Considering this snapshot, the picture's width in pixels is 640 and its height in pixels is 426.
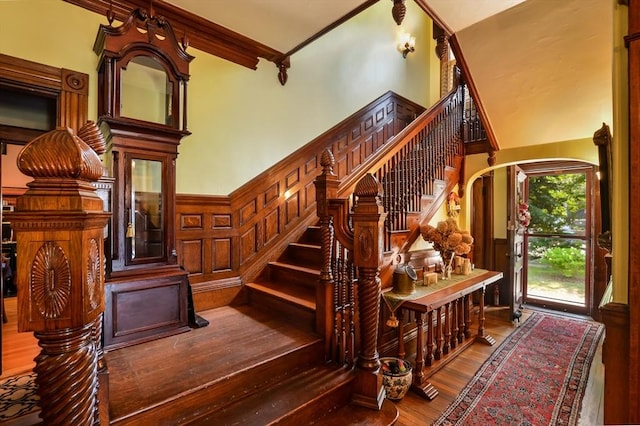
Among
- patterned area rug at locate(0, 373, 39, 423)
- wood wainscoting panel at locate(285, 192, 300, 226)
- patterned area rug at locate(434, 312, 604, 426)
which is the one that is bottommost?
patterned area rug at locate(434, 312, 604, 426)

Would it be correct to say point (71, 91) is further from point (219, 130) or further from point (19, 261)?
point (19, 261)

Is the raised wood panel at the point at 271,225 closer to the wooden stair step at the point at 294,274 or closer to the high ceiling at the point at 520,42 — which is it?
the wooden stair step at the point at 294,274

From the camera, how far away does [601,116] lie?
2883 mm

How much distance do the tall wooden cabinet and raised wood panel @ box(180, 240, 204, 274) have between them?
0.38m

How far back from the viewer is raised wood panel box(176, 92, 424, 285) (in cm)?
286

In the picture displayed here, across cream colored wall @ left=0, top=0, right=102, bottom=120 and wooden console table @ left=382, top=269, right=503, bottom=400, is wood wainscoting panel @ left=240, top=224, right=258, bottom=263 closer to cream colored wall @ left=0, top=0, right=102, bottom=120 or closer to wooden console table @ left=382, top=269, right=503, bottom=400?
wooden console table @ left=382, top=269, right=503, bottom=400

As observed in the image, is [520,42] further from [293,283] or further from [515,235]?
[293,283]

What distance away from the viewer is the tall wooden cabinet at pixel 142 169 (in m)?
2.08

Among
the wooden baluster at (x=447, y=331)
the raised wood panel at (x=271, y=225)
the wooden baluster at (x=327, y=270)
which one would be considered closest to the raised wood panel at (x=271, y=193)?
the raised wood panel at (x=271, y=225)

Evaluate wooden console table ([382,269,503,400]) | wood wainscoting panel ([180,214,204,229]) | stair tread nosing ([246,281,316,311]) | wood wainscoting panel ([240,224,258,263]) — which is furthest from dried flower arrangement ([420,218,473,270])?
wood wainscoting panel ([180,214,204,229])

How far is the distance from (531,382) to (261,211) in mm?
3007

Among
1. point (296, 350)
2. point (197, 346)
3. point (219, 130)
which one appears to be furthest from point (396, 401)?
point (219, 130)

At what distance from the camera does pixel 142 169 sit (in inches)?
88.4

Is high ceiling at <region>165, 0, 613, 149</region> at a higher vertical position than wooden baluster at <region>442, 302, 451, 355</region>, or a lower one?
higher
